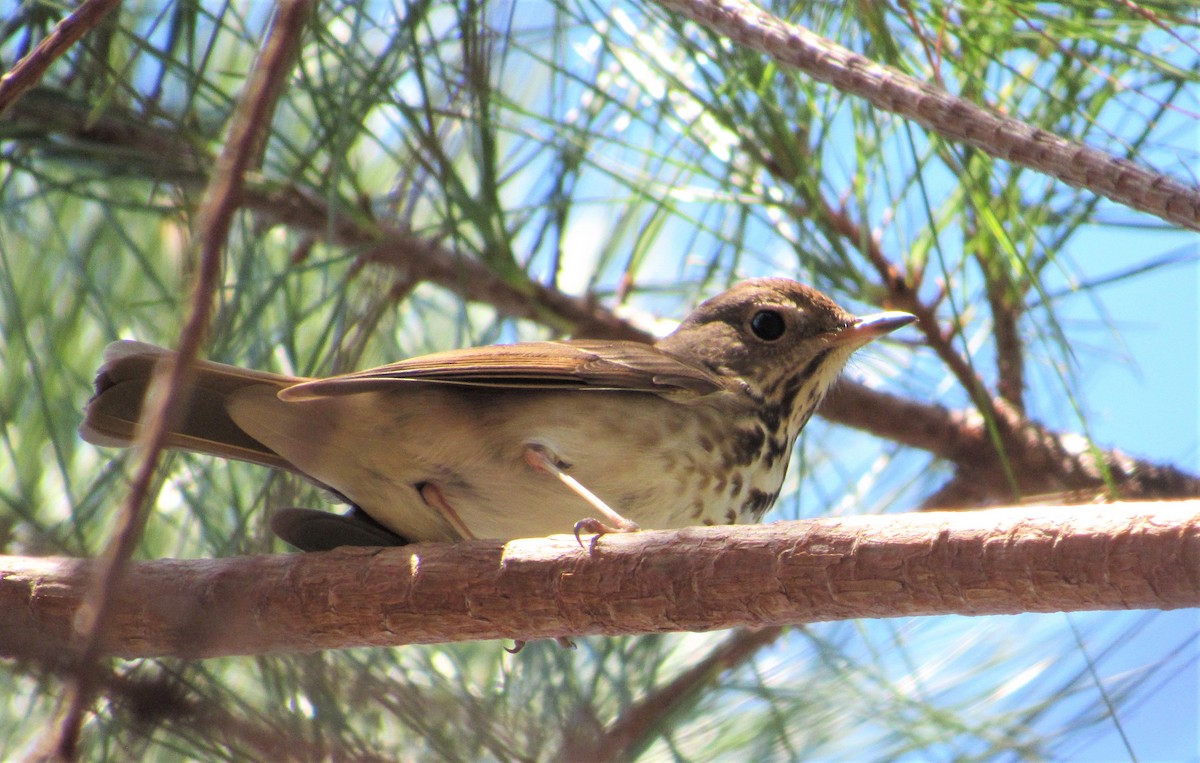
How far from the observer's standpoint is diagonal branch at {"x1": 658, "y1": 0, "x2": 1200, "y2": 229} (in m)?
1.68

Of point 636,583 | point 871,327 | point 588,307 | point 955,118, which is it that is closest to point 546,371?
point 588,307

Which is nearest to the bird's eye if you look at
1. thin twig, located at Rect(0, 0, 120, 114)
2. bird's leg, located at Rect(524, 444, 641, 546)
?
bird's leg, located at Rect(524, 444, 641, 546)

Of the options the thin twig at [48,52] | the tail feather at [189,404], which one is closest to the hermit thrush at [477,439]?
the tail feather at [189,404]

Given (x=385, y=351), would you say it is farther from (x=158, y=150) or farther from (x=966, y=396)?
(x=966, y=396)

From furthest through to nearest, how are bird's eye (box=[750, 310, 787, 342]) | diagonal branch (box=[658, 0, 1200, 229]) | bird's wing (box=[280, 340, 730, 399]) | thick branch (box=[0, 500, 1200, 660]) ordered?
1. bird's eye (box=[750, 310, 787, 342])
2. bird's wing (box=[280, 340, 730, 399])
3. diagonal branch (box=[658, 0, 1200, 229])
4. thick branch (box=[0, 500, 1200, 660])

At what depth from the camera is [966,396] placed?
10.6ft

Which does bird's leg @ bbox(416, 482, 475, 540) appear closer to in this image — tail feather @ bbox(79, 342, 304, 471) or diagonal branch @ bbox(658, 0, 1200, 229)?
tail feather @ bbox(79, 342, 304, 471)

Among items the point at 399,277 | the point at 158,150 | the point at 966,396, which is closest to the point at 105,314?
the point at 158,150

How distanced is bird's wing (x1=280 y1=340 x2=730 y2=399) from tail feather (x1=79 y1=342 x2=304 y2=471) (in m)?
0.15

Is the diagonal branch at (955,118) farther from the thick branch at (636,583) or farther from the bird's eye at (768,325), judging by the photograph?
the bird's eye at (768,325)

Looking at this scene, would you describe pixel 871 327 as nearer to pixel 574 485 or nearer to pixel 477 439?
pixel 574 485

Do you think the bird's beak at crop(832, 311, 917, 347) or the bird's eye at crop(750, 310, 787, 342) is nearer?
the bird's beak at crop(832, 311, 917, 347)

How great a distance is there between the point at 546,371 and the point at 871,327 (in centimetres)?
80

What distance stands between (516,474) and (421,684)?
72cm
